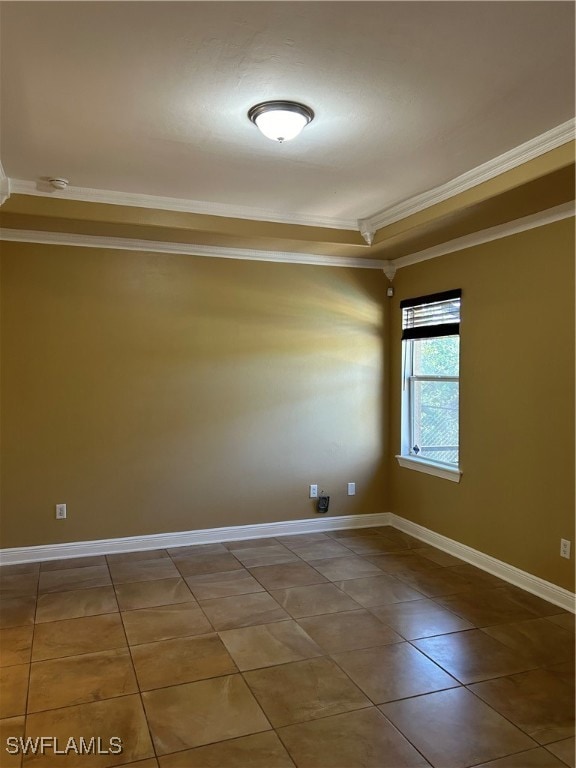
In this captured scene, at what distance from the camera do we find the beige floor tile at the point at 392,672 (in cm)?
268

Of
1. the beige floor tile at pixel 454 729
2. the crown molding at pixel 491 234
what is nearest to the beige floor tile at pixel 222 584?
the beige floor tile at pixel 454 729

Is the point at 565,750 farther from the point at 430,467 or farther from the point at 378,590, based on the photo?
the point at 430,467

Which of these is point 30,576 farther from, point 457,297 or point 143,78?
point 457,297

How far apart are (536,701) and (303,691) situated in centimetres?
102

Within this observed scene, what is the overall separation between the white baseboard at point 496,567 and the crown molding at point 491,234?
2261 mm

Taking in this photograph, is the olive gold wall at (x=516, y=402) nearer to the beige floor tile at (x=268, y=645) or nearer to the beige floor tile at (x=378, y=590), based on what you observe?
the beige floor tile at (x=378, y=590)

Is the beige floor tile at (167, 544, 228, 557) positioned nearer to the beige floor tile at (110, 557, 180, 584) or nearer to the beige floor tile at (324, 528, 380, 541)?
the beige floor tile at (110, 557, 180, 584)

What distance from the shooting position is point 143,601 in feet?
12.1

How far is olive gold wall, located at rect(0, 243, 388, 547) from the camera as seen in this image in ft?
14.4

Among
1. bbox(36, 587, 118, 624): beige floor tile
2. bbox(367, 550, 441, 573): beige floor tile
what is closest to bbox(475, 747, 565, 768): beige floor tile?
bbox(367, 550, 441, 573): beige floor tile

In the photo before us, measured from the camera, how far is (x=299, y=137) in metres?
3.13

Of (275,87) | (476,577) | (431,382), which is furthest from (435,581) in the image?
(275,87)

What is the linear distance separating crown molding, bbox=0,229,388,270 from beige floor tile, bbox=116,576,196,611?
249cm

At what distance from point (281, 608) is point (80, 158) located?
290 cm
